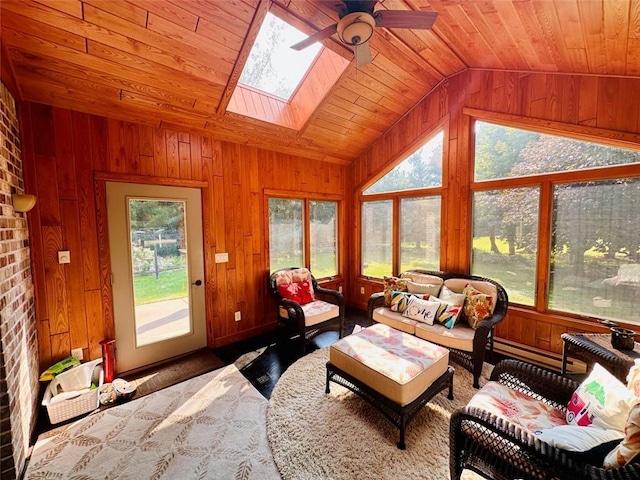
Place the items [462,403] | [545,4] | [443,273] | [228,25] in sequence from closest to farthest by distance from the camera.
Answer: [545,4] < [228,25] < [462,403] < [443,273]

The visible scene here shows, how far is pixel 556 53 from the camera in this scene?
8.13 feet

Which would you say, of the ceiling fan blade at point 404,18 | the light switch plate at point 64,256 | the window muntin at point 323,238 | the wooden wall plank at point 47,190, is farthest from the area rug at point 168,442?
the ceiling fan blade at point 404,18

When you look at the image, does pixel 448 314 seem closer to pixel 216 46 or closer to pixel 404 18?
pixel 404 18

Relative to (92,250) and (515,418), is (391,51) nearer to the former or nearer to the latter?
(515,418)

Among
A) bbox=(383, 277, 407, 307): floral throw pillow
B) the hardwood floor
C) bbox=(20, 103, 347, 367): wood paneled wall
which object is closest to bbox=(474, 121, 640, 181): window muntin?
bbox=(383, 277, 407, 307): floral throw pillow

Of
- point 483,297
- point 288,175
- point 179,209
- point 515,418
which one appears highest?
point 288,175

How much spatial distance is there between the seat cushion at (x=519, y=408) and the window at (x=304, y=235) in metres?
3.01

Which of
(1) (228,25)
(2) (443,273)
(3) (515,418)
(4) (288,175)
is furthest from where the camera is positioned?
(4) (288,175)

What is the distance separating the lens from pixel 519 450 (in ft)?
4.37

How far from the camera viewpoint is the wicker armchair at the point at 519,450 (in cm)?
114

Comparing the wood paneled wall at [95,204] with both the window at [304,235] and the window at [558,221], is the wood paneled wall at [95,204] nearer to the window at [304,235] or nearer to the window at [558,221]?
the window at [304,235]

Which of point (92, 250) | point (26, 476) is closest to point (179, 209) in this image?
point (92, 250)

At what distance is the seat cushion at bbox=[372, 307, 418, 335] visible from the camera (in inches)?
120

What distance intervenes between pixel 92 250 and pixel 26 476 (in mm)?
1729
